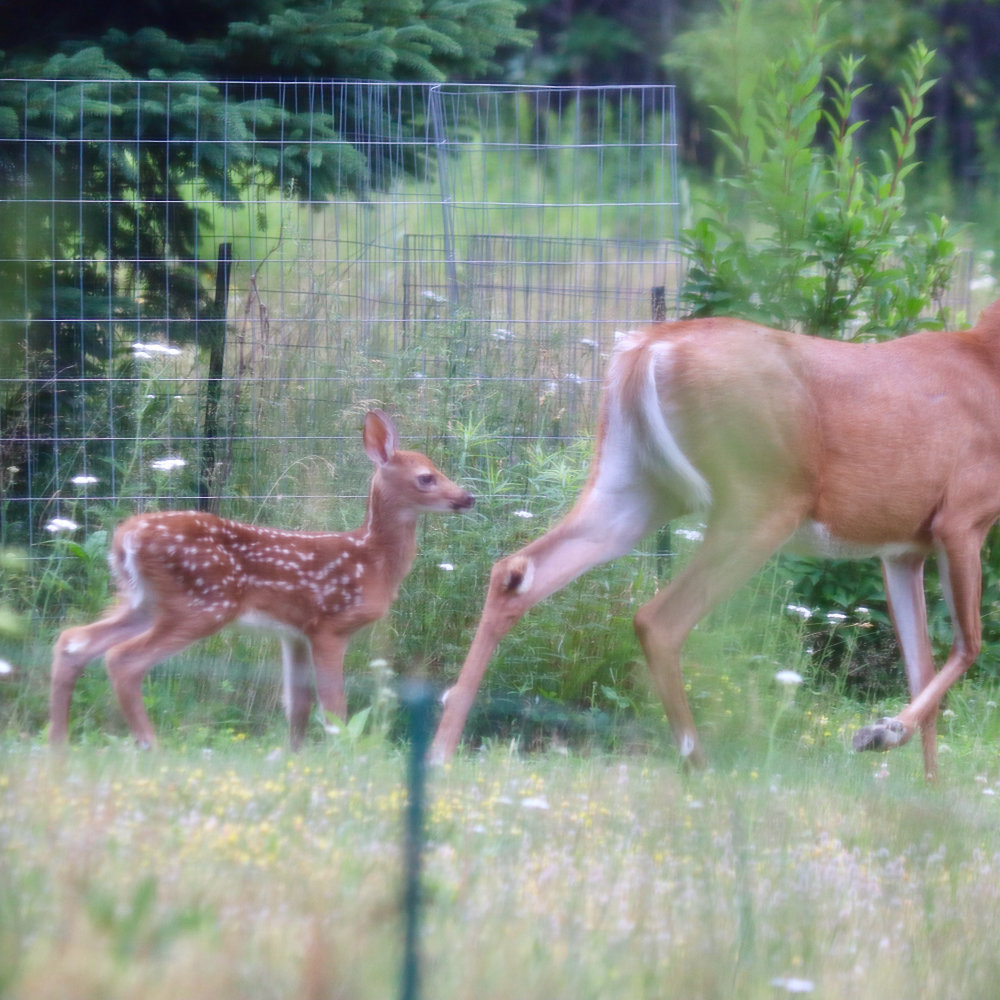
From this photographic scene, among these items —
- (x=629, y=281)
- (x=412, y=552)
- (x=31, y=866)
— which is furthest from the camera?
(x=629, y=281)

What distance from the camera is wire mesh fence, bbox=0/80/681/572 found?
239 inches

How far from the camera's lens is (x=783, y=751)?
455 centimetres

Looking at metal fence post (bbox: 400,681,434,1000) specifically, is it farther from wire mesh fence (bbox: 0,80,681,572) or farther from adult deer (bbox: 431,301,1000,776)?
wire mesh fence (bbox: 0,80,681,572)

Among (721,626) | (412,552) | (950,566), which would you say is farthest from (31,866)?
(950,566)

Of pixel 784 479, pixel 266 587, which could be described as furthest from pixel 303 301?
pixel 784 479

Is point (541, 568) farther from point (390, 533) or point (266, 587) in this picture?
point (266, 587)

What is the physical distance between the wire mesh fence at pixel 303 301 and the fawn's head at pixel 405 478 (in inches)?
19.1

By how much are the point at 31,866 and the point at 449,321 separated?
4.29m

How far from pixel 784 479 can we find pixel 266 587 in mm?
1935

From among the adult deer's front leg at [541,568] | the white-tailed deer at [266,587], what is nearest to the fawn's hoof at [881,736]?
the adult deer's front leg at [541,568]

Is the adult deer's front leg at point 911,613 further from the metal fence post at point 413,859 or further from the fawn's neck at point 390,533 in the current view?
the metal fence post at point 413,859

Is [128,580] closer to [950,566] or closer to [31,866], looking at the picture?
[31,866]

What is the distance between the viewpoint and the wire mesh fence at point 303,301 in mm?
6059

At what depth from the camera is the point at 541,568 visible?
15.6ft
